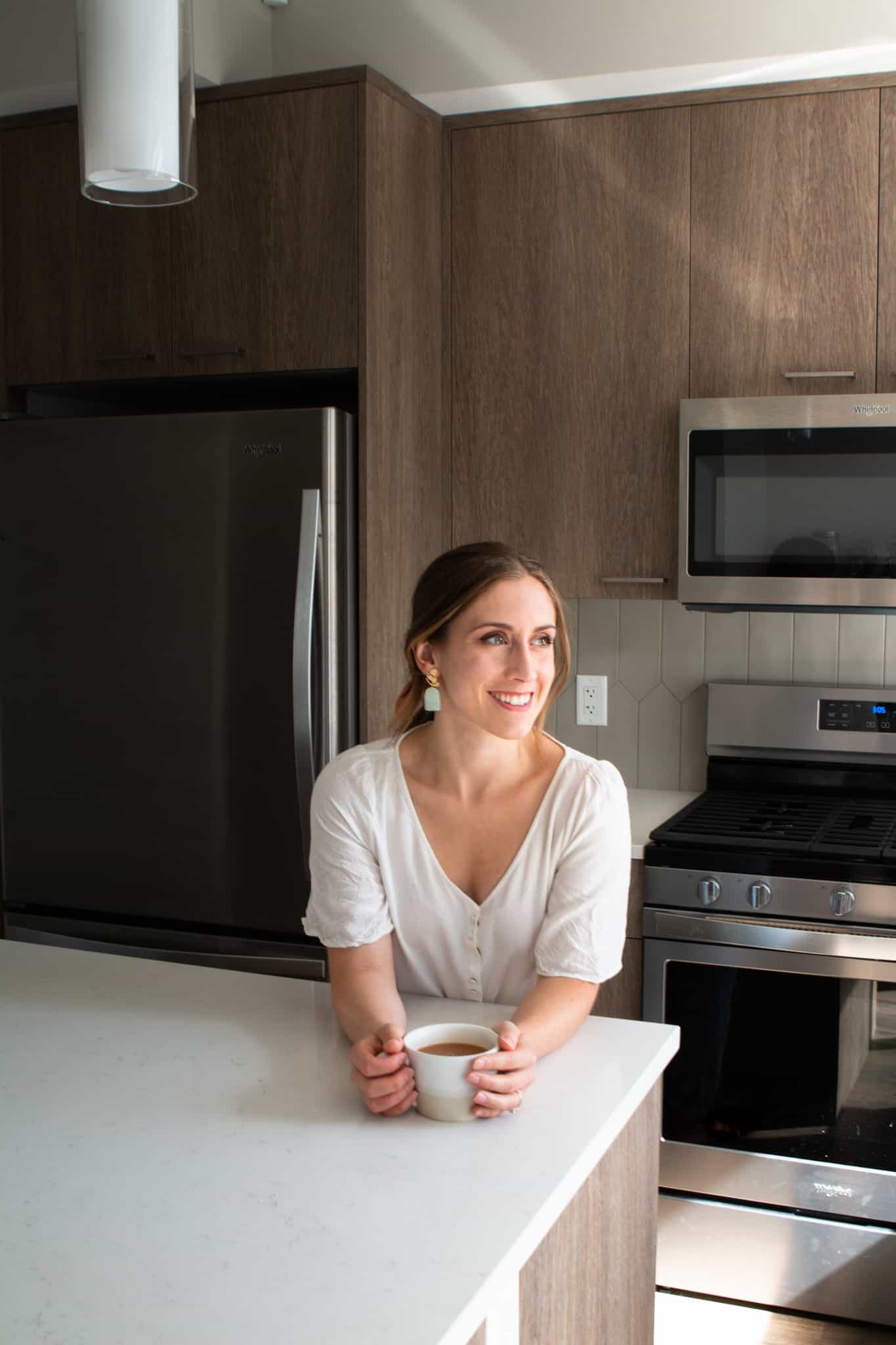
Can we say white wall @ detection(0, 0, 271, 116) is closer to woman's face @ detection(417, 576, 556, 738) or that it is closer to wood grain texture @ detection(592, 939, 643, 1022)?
woman's face @ detection(417, 576, 556, 738)

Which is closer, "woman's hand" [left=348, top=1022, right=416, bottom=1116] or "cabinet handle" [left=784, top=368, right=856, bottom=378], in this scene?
"woman's hand" [left=348, top=1022, right=416, bottom=1116]

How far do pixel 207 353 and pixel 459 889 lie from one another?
1636 mm

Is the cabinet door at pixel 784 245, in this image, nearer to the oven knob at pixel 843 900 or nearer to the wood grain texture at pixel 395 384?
the wood grain texture at pixel 395 384

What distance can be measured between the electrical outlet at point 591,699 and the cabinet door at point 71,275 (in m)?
1.23

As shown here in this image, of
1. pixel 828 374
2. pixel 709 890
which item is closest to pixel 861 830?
pixel 709 890

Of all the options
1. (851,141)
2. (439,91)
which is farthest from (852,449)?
(439,91)

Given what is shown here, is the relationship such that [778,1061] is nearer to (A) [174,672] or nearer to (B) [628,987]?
(B) [628,987]

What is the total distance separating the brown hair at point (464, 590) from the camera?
173 cm

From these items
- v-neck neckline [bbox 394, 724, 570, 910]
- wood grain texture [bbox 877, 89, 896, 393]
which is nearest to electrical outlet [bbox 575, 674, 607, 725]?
wood grain texture [bbox 877, 89, 896, 393]

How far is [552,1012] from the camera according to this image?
150 centimetres

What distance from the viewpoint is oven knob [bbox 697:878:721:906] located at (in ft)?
8.45

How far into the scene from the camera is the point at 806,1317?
2.56 metres

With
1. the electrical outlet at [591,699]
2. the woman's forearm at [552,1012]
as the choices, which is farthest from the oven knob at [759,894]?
the woman's forearm at [552,1012]

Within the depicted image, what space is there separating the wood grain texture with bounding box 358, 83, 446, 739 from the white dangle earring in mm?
901
